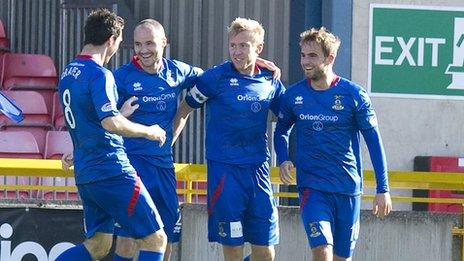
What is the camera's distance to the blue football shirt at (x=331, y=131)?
991cm

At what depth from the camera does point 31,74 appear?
55.7 ft

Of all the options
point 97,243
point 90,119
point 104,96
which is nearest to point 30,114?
point 97,243

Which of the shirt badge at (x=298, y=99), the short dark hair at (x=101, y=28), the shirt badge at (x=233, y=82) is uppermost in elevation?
the short dark hair at (x=101, y=28)

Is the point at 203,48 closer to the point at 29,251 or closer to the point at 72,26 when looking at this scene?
the point at 72,26

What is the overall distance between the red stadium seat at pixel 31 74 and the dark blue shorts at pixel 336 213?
752 centimetres

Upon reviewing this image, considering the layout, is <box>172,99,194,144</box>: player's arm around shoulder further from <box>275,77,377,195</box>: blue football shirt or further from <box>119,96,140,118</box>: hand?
<box>275,77,377,195</box>: blue football shirt

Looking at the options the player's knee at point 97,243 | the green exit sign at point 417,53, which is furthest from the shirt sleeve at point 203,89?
the green exit sign at point 417,53

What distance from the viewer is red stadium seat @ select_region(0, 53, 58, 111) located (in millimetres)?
16984

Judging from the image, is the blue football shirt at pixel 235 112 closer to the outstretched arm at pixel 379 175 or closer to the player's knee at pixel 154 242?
the outstretched arm at pixel 379 175

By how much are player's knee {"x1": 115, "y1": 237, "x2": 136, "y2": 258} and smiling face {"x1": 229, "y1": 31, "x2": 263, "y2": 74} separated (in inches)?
56.8

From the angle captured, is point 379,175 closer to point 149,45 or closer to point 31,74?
point 149,45

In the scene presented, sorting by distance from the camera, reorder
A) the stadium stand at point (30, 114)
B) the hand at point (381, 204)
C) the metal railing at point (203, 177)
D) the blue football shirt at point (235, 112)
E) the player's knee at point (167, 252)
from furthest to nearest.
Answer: the stadium stand at point (30, 114) < the metal railing at point (203, 177) < the player's knee at point (167, 252) < the blue football shirt at point (235, 112) < the hand at point (381, 204)

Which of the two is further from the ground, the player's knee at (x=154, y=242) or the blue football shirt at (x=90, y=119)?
the blue football shirt at (x=90, y=119)

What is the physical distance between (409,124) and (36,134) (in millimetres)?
4312
